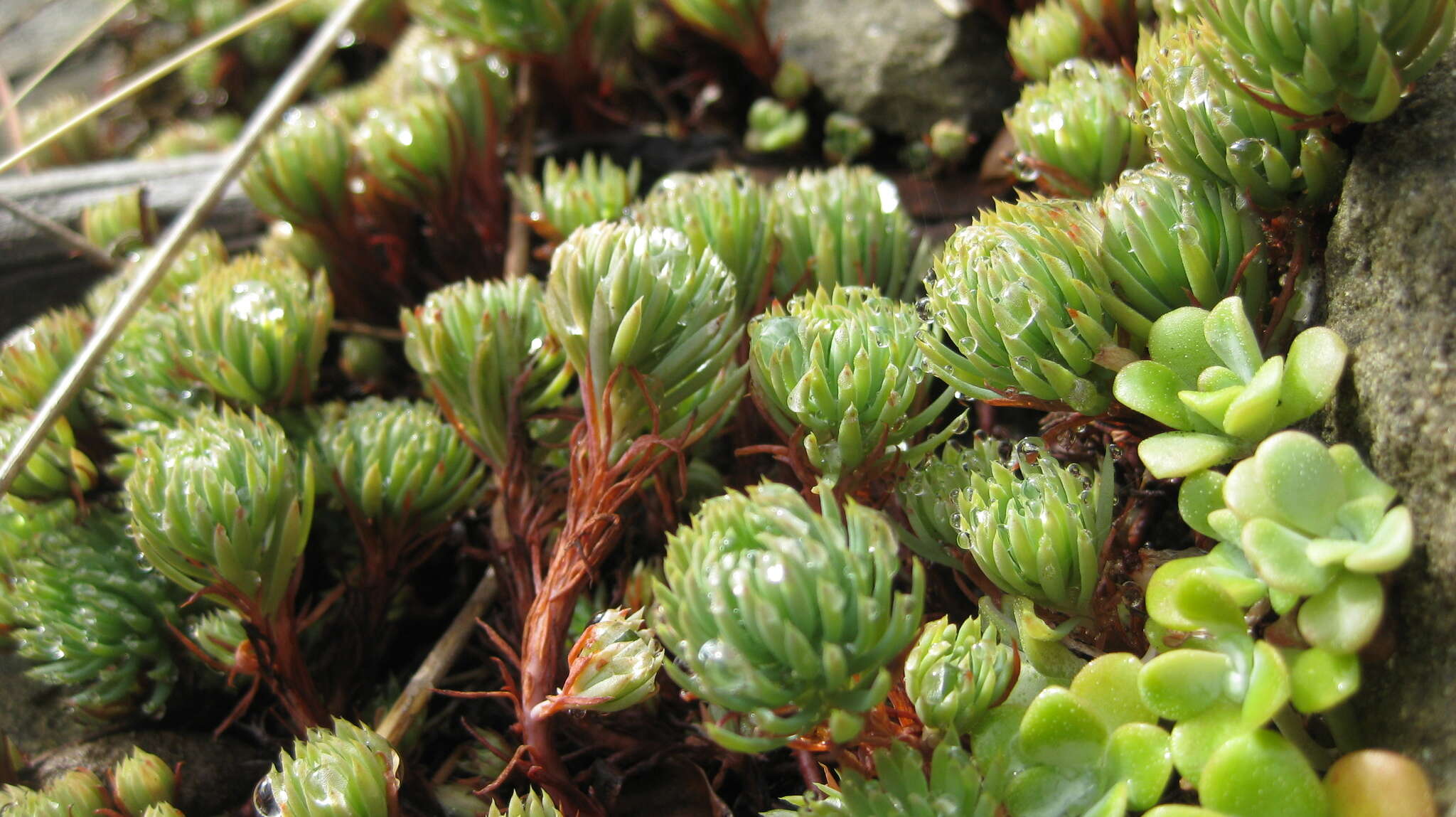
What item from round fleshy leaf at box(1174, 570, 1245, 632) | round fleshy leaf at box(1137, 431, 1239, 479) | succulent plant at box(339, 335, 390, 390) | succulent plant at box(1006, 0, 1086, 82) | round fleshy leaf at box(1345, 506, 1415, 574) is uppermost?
succulent plant at box(1006, 0, 1086, 82)

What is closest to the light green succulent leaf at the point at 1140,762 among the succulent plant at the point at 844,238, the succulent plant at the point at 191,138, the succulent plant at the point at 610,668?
the succulent plant at the point at 610,668

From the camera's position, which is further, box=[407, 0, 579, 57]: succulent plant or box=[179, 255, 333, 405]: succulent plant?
box=[407, 0, 579, 57]: succulent plant

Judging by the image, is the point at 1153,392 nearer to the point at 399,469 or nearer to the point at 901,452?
the point at 901,452

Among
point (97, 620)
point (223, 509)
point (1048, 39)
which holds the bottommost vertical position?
point (97, 620)

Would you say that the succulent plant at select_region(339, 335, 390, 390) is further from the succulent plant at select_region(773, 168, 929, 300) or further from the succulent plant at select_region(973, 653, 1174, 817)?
the succulent plant at select_region(973, 653, 1174, 817)

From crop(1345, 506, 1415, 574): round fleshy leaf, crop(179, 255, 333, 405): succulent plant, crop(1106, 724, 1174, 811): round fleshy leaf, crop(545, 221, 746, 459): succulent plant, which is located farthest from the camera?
crop(179, 255, 333, 405): succulent plant

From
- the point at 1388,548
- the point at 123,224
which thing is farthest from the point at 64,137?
the point at 1388,548

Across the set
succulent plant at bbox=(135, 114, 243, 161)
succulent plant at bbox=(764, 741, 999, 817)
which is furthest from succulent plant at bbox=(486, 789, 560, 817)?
succulent plant at bbox=(135, 114, 243, 161)

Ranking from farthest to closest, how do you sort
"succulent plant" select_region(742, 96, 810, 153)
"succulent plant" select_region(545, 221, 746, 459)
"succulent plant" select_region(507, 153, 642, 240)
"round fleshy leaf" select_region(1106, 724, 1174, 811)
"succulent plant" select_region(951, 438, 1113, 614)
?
"succulent plant" select_region(742, 96, 810, 153), "succulent plant" select_region(507, 153, 642, 240), "succulent plant" select_region(545, 221, 746, 459), "succulent plant" select_region(951, 438, 1113, 614), "round fleshy leaf" select_region(1106, 724, 1174, 811)
